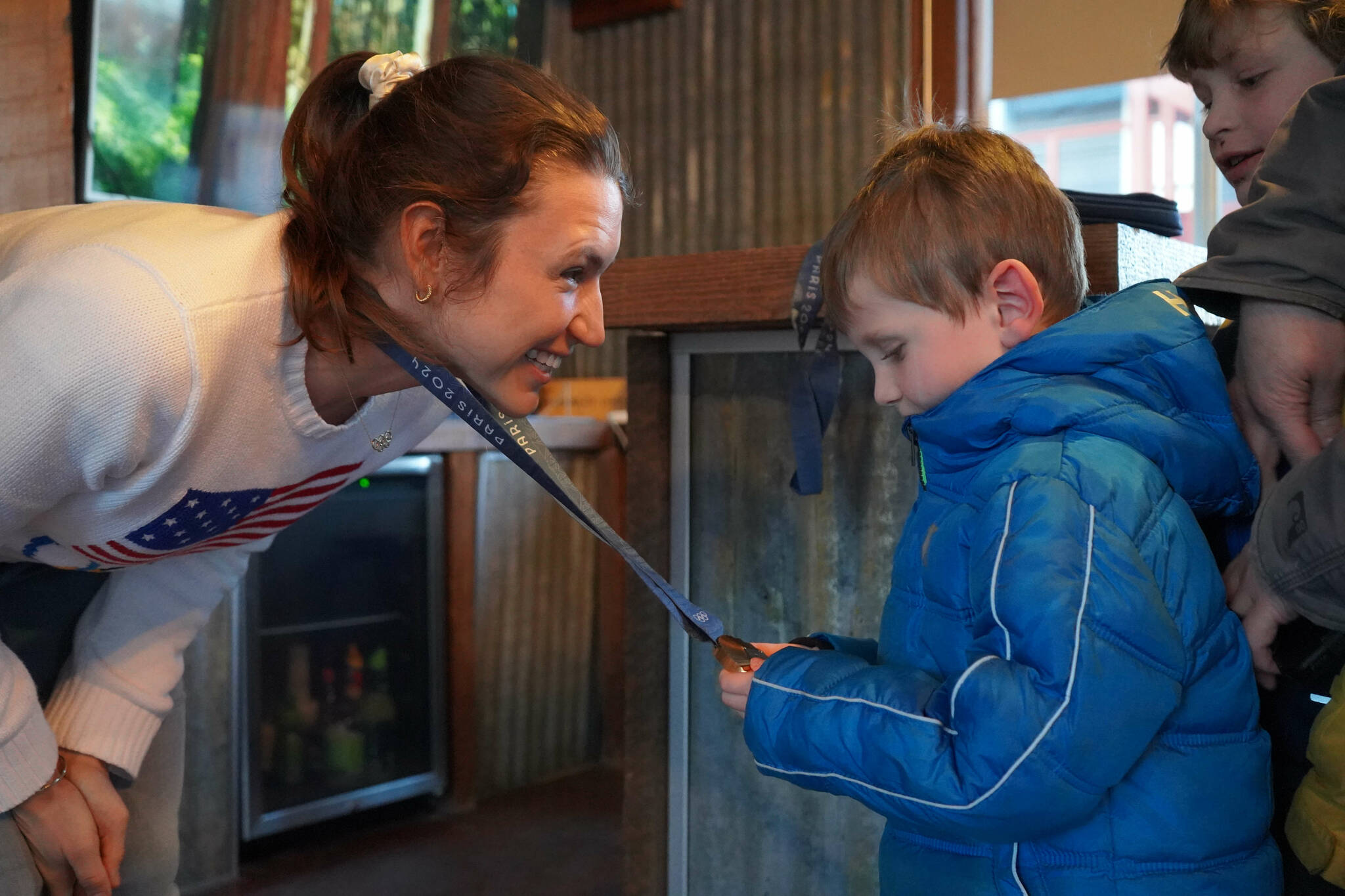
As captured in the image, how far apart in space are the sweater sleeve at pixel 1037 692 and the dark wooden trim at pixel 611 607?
2.21 meters

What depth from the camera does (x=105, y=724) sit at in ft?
3.75

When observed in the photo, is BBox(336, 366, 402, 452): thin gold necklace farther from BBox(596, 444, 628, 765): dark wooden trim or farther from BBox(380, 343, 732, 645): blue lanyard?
BBox(596, 444, 628, 765): dark wooden trim

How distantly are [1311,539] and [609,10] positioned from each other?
333cm

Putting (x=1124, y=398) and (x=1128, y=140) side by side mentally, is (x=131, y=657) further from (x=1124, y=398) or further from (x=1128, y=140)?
(x=1128, y=140)

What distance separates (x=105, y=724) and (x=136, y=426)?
41 centimetres

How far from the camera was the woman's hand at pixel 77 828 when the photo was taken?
1.03 m

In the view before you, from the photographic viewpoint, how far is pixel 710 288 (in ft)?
4.36

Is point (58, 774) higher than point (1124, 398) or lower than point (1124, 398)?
lower

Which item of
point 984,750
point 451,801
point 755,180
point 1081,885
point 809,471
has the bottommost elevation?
point 451,801

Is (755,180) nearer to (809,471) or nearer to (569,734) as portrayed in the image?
(569,734)

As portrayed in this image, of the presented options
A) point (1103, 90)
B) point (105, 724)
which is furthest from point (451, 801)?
point (1103, 90)

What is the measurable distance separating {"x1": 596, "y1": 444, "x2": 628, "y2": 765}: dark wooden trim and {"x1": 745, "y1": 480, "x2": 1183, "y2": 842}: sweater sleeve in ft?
7.24

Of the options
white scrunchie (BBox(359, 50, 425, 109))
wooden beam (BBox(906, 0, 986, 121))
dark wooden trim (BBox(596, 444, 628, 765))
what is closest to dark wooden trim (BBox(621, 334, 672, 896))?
white scrunchie (BBox(359, 50, 425, 109))

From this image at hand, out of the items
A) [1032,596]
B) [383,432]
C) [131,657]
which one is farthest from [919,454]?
[131,657]
